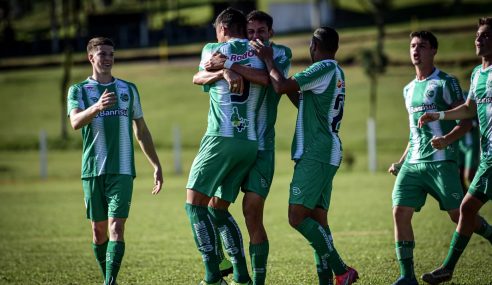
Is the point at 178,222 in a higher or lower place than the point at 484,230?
lower

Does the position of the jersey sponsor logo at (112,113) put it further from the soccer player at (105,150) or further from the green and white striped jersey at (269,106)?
the green and white striped jersey at (269,106)

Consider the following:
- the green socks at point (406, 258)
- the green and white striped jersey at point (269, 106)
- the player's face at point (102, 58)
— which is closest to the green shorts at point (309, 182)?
the green and white striped jersey at point (269, 106)

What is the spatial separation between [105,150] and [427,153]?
345 centimetres

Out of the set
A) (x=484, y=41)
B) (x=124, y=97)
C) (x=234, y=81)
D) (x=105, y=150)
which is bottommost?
(x=105, y=150)

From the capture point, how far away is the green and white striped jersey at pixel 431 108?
32.3ft

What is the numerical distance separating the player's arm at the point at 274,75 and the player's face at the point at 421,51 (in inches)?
64.7

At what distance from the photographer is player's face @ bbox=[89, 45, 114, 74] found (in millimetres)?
9602

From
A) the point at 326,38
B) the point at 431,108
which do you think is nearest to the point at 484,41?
the point at 431,108

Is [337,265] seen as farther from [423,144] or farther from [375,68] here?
[375,68]

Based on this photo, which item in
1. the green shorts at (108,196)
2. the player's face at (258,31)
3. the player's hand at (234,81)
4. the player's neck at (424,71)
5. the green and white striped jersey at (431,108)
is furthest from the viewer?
the player's neck at (424,71)

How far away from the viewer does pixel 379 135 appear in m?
47.6

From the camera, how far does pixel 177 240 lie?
48.2ft

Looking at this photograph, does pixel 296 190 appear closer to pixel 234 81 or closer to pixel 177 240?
pixel 234 81

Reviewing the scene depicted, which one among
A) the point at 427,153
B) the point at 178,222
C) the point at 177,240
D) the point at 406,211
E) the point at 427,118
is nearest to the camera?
the point at 427,118
